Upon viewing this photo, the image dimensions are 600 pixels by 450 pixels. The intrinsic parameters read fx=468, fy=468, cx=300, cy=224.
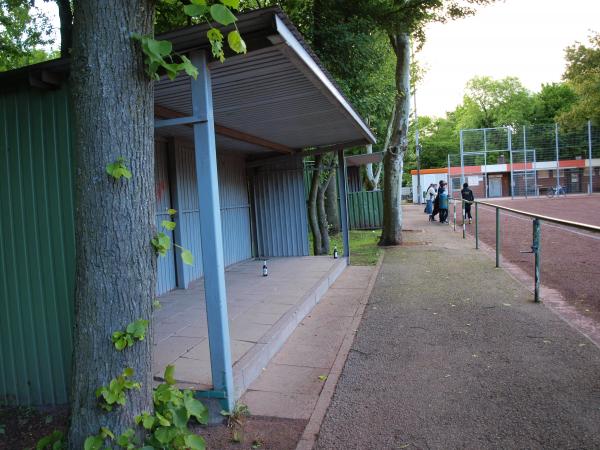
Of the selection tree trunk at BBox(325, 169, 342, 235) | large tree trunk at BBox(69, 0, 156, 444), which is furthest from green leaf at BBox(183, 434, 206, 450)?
tree trunk at BBox(325, 169, 342, 235)

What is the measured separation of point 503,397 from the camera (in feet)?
11.9

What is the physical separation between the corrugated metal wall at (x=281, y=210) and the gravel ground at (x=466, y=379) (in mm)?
3722

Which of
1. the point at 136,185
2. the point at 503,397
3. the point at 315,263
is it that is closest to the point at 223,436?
the point at 136,185

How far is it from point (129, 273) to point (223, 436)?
1.38 metres

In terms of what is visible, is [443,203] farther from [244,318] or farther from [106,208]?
[106,208]

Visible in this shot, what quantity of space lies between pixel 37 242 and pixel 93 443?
1.85 metres

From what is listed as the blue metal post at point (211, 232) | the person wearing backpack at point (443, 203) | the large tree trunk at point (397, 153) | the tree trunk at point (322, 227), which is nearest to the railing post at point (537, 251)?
the blue metal post at point (211, 232)

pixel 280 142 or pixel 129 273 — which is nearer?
pixel 129 273

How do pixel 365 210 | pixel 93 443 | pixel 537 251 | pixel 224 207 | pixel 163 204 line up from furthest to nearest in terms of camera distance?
1. pixel 365 210
2. pixel 224 207
3. pixel 163 204
4. pixel 537 251
5. pixel 93 443

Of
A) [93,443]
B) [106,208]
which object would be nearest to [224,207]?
[106,208]

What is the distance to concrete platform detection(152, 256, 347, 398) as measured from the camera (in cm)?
400

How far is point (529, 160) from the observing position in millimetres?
40188

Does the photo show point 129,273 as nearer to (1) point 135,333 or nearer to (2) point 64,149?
(1) point 135,333

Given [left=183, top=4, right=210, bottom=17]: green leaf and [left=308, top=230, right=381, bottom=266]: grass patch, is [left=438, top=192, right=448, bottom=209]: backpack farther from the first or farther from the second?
[left=183, top=4, right=210, bottom=17]: green leaf
